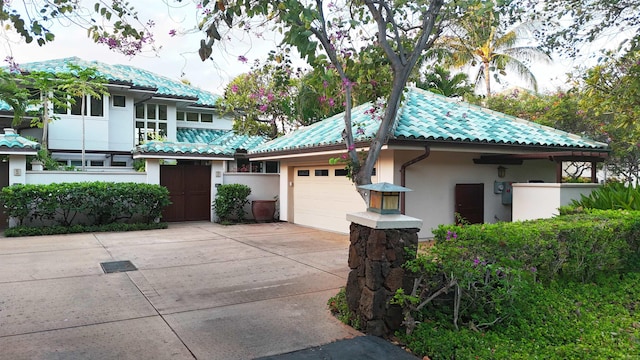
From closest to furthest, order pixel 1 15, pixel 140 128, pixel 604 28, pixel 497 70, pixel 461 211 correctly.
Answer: pixel 1 15 < pixel 497 70 < pixel 604 28 < pixel 461 211 < pixel 140 128

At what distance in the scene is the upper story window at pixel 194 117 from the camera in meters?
21.2

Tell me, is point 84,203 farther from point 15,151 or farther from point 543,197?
point 543,197

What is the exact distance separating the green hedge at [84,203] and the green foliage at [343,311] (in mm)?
8872

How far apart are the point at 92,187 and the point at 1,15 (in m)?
9.15

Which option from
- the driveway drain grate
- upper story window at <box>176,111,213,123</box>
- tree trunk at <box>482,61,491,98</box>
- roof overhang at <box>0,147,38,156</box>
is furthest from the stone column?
upper story window at <box>176,111,213,123</box>

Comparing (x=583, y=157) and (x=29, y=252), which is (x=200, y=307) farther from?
(x=583, y=157)

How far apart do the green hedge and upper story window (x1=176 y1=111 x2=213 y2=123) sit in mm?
9371

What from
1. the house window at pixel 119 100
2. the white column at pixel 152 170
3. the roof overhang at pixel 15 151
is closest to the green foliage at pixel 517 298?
the white column at pixel 152 170

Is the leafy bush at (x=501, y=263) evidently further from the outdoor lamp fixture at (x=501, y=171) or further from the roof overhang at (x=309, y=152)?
the outdoor lamp fixture at (x=501, y=171)

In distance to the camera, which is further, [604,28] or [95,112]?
[95,112]

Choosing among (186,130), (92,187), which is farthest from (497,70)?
(186,130)

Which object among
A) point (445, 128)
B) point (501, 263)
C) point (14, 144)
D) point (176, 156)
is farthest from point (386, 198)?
point (14, 144)

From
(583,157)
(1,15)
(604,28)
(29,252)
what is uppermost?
(604,28)

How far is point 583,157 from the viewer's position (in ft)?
28.7
